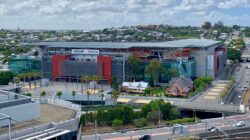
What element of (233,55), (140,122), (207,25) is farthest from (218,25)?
(140,122)

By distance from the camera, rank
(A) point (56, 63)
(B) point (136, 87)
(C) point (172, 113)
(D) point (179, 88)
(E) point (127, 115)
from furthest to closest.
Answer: (A) point (56, 63)
(B) point (136, 87)
(D) point (179, 88)
(C) point (172, 113)
(E) point (127, 115)

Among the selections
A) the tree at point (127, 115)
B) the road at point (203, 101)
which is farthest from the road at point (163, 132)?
the road at point (203, 101)

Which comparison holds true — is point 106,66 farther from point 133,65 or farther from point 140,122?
point 140,122

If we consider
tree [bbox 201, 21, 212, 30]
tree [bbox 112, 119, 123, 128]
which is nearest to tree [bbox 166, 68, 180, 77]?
tree [bbox 112, 119, 123, 128]

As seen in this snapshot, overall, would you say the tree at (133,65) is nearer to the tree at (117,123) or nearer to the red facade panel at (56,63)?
the red facade panel at (56,63)

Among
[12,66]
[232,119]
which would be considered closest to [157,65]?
[232,119]

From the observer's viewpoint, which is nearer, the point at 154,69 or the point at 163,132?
the point at 163,132

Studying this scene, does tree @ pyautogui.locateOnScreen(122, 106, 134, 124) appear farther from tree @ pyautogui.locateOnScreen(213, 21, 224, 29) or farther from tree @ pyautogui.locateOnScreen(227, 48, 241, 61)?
tree @ pyautogui.locateOnScreen(213, 21, 224, 29)

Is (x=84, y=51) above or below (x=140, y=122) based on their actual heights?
above

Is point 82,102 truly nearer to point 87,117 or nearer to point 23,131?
point 87,117
